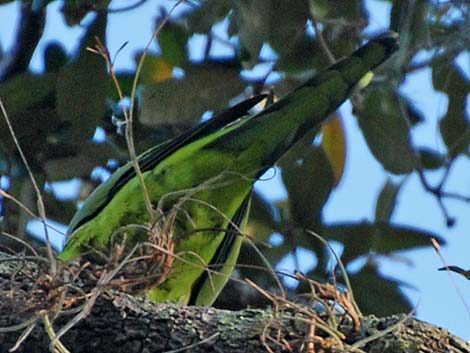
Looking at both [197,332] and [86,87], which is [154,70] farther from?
[197,332]

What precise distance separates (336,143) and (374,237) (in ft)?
0.95

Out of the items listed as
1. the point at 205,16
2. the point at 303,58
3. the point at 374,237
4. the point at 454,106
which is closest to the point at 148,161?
the point at 205,16

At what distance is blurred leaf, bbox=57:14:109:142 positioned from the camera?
198 centimetres

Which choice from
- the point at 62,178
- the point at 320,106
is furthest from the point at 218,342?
the point at 62,178

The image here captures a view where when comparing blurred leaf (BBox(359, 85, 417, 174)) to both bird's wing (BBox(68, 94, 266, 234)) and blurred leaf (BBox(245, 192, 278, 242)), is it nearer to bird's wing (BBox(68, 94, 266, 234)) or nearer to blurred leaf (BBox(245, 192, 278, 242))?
blurred leaf (BBox(245, 192, 278, 242))

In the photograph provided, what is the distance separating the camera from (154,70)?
90.7 inches

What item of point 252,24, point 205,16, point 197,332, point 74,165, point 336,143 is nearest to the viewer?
point 197,332

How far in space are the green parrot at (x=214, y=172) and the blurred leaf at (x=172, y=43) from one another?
332mm

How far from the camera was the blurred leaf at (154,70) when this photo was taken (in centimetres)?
229

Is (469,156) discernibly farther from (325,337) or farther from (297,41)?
(325,337)

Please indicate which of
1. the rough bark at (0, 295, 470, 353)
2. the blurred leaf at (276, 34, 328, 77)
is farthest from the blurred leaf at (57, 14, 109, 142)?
the rough bark at (0, 295, 470, 353)

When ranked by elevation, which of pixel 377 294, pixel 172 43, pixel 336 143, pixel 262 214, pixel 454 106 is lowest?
pixel 377 294

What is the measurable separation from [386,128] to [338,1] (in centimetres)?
31

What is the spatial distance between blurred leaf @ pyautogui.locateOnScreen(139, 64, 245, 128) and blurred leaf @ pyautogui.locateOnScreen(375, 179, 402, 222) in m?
0.47
